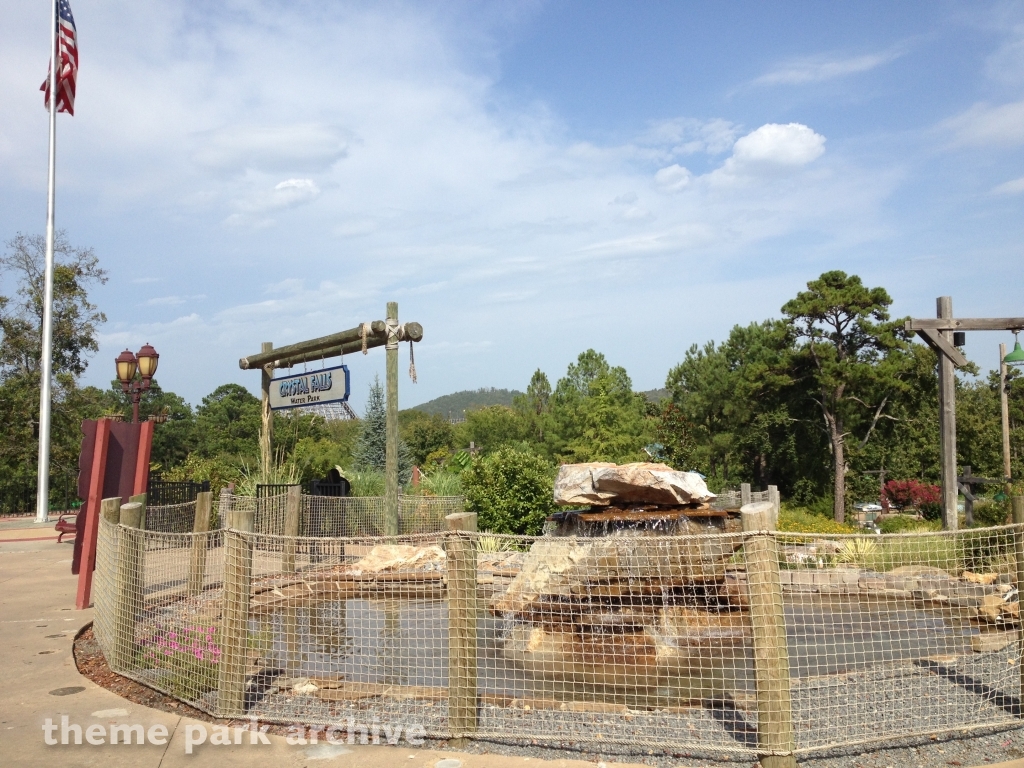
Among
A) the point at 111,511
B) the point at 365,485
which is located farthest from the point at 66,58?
the point at 111,511

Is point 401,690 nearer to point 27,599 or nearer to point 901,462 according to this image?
point 27,599

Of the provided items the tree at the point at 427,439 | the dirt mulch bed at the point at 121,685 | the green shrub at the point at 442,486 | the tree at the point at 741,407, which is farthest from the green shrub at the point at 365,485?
the tree at the point at 427,439

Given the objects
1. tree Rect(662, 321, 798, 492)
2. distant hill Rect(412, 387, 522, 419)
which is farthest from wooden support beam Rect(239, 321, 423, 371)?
distant hill Rect(412, 387, 522, 419)

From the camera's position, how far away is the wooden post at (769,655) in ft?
13.3

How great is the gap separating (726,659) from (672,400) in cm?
2989

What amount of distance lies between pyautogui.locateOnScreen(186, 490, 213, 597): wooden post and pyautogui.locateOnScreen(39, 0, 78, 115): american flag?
673 inches

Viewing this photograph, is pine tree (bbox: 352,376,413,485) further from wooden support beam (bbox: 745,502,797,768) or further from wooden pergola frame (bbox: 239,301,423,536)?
wooden support beam (bbox: 745,502,797,768)

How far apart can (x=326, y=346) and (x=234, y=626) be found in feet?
23.9

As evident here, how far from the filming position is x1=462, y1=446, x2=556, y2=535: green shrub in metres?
13.4

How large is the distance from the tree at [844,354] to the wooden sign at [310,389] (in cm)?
2058

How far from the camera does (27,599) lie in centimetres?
864

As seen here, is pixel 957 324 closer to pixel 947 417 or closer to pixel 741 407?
pixel 947 417

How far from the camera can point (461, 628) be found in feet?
14.9

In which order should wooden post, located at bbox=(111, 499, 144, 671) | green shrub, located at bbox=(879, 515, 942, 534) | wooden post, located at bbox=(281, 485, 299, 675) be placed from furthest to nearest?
green shrub, located at bbox=(879, 515, 942, 534), wooden post, located at bbox=(281, 485, 299, 675), wooden post, located at bbox=(111, 499, 144, 671)
